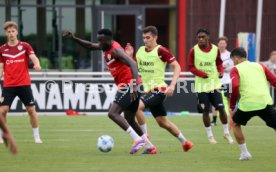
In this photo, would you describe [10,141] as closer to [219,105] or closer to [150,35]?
[150,35]

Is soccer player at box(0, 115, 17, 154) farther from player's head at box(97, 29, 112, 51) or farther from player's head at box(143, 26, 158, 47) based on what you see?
player's head at box(143, 26, 158, 47)

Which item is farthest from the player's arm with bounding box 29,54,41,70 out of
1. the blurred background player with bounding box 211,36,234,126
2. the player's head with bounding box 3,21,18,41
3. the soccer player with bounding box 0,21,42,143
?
the blurred background player with bounding box 211,36,234,126

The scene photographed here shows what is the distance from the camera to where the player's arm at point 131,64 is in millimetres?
14514

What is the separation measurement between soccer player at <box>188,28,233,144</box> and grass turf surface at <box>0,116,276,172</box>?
0.74 m

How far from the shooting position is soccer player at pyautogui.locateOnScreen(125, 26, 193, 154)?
15.6 m

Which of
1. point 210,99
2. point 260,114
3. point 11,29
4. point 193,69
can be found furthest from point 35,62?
point 260,114

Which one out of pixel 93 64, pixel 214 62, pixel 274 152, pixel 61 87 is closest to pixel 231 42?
pixel 93 64

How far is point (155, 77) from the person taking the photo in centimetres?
1616

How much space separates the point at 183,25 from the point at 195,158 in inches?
774

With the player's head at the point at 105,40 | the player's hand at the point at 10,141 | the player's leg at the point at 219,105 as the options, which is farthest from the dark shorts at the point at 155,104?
the player's hand at the point at 10,141

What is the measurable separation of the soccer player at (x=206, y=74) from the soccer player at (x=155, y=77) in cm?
196

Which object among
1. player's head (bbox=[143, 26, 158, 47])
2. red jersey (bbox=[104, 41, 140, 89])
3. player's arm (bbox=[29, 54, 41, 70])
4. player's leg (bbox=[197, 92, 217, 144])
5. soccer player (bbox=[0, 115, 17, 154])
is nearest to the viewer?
soccer player (bbox=[0, 115, 17, 154])

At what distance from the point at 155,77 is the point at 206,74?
214cm

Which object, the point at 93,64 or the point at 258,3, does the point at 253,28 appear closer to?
the point at 258,3
